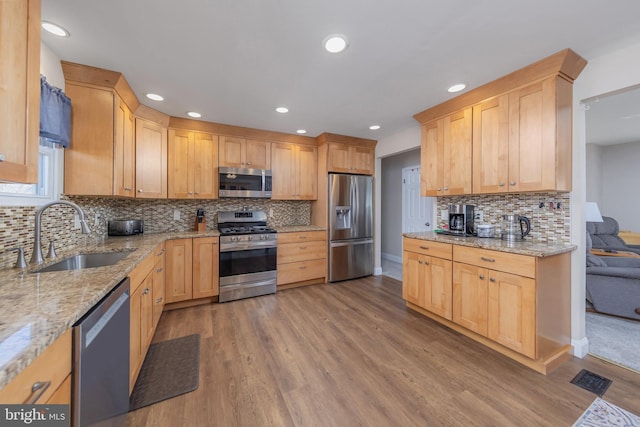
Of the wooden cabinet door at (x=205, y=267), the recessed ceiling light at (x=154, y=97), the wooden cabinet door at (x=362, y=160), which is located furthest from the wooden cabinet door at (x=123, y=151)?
the wooden cabinet door at (x=362, y=160)

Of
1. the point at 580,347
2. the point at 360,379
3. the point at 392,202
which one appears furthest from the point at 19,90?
the point at 392,202

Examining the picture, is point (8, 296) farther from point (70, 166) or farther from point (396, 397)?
point (396, 397)

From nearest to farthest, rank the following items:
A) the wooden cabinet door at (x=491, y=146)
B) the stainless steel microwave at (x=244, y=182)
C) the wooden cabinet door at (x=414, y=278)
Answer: the wooden cabinet door at (x=491, y=146)
the wooden cabinet door at (x=414, y=278)
the stainless steel microwave at (x=244, y=182)

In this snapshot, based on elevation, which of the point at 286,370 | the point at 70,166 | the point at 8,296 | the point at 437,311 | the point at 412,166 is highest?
the point at 412,166

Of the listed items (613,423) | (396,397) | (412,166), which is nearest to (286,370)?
(396,397)

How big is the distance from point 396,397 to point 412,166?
4.30 metres

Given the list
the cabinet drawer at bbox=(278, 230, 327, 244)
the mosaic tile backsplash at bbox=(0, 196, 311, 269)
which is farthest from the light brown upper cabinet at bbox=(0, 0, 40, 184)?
the cabinet drawer at bbox=(278, 230, 327, 244)

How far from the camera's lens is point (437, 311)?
255cm

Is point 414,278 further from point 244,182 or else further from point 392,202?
point 392,202

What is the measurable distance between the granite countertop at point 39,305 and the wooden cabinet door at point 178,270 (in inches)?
54.2

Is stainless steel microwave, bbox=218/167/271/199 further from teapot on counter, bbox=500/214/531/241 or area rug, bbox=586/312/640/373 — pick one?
area rug, bbox=586/312/640/373

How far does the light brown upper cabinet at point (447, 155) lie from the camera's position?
2.60m

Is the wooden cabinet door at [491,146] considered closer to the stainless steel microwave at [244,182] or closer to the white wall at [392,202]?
the white wall at [392,202]

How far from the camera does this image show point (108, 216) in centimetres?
284
